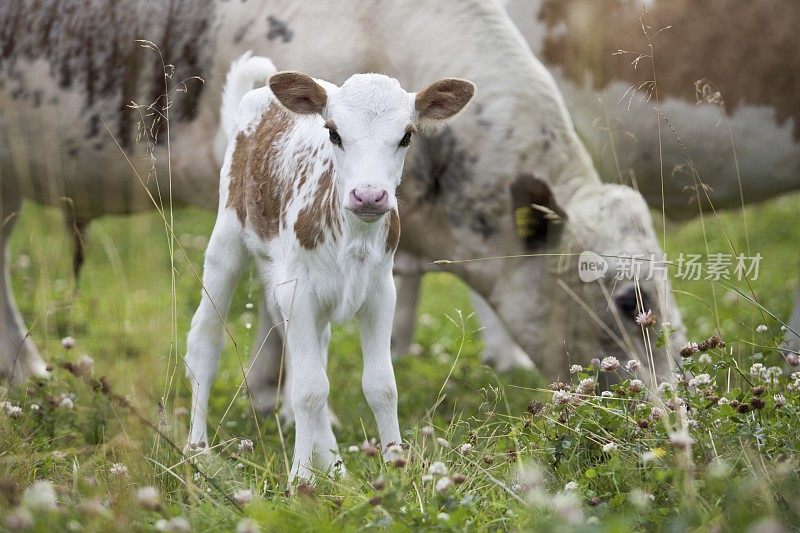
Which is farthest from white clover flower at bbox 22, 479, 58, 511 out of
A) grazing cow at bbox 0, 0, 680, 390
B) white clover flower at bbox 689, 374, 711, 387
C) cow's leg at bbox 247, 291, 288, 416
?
cow's leg at bbox 247, 291, 288, 416

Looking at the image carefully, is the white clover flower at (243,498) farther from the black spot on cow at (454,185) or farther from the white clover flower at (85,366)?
the black spot on cow at (454,185)

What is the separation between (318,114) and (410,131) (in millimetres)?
487

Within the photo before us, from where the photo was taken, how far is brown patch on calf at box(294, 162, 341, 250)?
4.12 metres

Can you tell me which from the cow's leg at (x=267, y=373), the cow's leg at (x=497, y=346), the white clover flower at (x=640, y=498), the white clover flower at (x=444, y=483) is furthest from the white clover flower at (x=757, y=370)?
the cow's leg at (x=497, y=346)

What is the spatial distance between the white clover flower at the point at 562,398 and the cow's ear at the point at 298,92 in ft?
4.28

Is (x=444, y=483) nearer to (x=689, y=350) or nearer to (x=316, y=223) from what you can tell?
(x=689, y=350)

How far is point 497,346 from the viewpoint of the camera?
7.76 m

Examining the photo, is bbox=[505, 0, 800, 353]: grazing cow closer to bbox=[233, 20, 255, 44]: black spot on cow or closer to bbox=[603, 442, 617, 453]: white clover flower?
bbox=[233, 20, 255, 44]: black spot on cow

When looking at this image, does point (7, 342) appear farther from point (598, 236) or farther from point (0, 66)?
point (598, 236)

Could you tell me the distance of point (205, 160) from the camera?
20.0 feet

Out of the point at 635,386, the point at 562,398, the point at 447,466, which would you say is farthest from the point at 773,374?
the point at 447,466

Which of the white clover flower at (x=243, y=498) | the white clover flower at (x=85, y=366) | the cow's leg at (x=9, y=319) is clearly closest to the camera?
the white clover flower at (x=243, y=498)

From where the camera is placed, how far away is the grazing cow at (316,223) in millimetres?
3814

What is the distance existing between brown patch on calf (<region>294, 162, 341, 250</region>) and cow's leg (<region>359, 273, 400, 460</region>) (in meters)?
0.28
